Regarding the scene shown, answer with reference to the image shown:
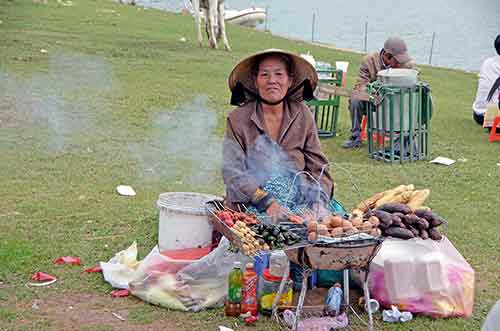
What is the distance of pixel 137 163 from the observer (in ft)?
25.0

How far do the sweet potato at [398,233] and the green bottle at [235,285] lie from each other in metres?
0.84

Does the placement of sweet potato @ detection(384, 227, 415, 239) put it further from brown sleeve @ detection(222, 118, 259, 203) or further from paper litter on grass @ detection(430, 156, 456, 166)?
paper litter on grass @ detection(430, 156, 456, 166)

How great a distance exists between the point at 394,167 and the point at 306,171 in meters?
3.87

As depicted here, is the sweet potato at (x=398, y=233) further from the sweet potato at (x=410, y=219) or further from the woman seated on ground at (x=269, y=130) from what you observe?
the woman seated on ground at (x=269, y=130)

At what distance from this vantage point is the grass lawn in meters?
4.51

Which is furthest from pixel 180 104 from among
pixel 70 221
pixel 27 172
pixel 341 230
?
pixel 341 230

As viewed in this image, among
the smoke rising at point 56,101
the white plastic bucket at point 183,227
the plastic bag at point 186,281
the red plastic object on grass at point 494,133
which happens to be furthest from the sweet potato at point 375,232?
the red plastic object on grass at point 494,133

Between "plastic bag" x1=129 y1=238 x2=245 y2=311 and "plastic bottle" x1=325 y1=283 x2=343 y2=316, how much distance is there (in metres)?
0.56

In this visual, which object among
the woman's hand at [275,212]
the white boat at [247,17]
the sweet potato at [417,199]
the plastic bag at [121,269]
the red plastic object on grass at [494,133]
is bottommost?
the white boat at [247,17]

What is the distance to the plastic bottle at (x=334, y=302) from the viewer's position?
437cm

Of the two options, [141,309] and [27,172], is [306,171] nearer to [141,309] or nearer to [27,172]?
[141,309]

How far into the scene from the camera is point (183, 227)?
4.91 m

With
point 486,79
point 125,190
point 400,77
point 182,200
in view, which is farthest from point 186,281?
point 486,79

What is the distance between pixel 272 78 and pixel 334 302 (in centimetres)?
130
